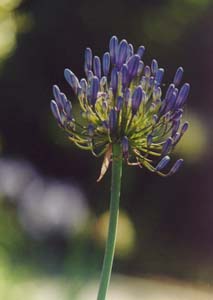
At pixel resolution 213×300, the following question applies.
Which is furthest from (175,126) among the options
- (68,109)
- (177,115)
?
(68,109)

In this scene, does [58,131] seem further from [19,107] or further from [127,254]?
[127,254]

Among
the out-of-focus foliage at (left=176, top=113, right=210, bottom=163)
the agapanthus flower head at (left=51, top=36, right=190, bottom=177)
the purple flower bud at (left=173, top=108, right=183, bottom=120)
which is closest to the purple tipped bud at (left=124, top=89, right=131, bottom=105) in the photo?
the agapanthus flower head at (left=51, top=36, right=190, bottom=177)

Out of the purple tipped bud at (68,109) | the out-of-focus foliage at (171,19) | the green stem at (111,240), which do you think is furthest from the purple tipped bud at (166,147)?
the out-of-focus foliage at (171,19)

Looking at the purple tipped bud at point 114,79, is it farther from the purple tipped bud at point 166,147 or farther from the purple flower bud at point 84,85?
the purple tipped bud at point 166,147

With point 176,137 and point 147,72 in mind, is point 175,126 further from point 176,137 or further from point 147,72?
point 147,72

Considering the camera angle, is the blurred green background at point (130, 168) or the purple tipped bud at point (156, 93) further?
the blurred green background at point (130, 168)

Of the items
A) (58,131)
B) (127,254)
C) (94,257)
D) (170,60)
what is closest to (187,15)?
(170,60)

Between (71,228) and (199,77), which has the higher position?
(199,77)
